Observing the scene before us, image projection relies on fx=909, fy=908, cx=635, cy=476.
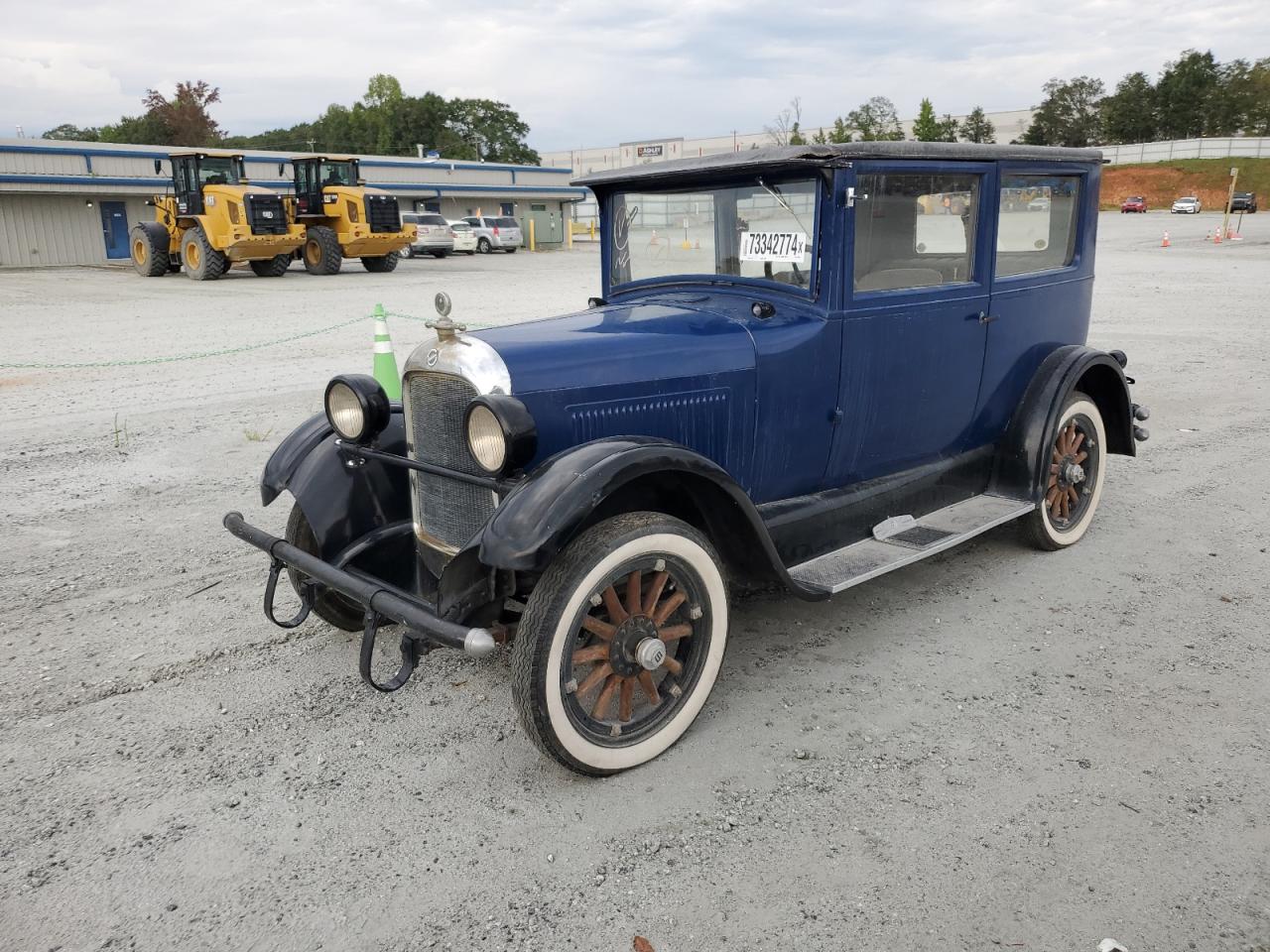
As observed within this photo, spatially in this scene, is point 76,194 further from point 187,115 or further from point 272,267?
point 187,115

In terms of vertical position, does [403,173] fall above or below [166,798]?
above

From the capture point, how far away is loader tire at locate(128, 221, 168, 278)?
2112cm

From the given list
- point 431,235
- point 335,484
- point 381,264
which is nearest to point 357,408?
point 335,484

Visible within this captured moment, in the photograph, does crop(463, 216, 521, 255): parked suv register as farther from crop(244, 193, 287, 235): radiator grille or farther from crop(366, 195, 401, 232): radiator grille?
crop(244, 193, 287, 235): radiator grille

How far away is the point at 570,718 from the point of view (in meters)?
2.67

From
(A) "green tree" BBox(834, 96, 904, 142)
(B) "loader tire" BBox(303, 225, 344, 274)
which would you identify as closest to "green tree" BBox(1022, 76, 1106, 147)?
(A) "green tree" BBox(834, 96, 904, 142)

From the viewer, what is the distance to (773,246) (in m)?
3.58

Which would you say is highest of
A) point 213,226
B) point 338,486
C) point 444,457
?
point 213,226

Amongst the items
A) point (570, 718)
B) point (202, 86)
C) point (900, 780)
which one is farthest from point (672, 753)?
point (202, 86)

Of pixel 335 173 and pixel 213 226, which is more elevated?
pixel 335 173

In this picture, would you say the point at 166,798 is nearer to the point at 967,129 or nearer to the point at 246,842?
the point at 246,842

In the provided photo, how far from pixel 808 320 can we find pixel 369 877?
7.79ft

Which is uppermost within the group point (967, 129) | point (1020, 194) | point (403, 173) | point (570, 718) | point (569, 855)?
point (967, 129)

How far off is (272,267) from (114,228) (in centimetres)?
1120
